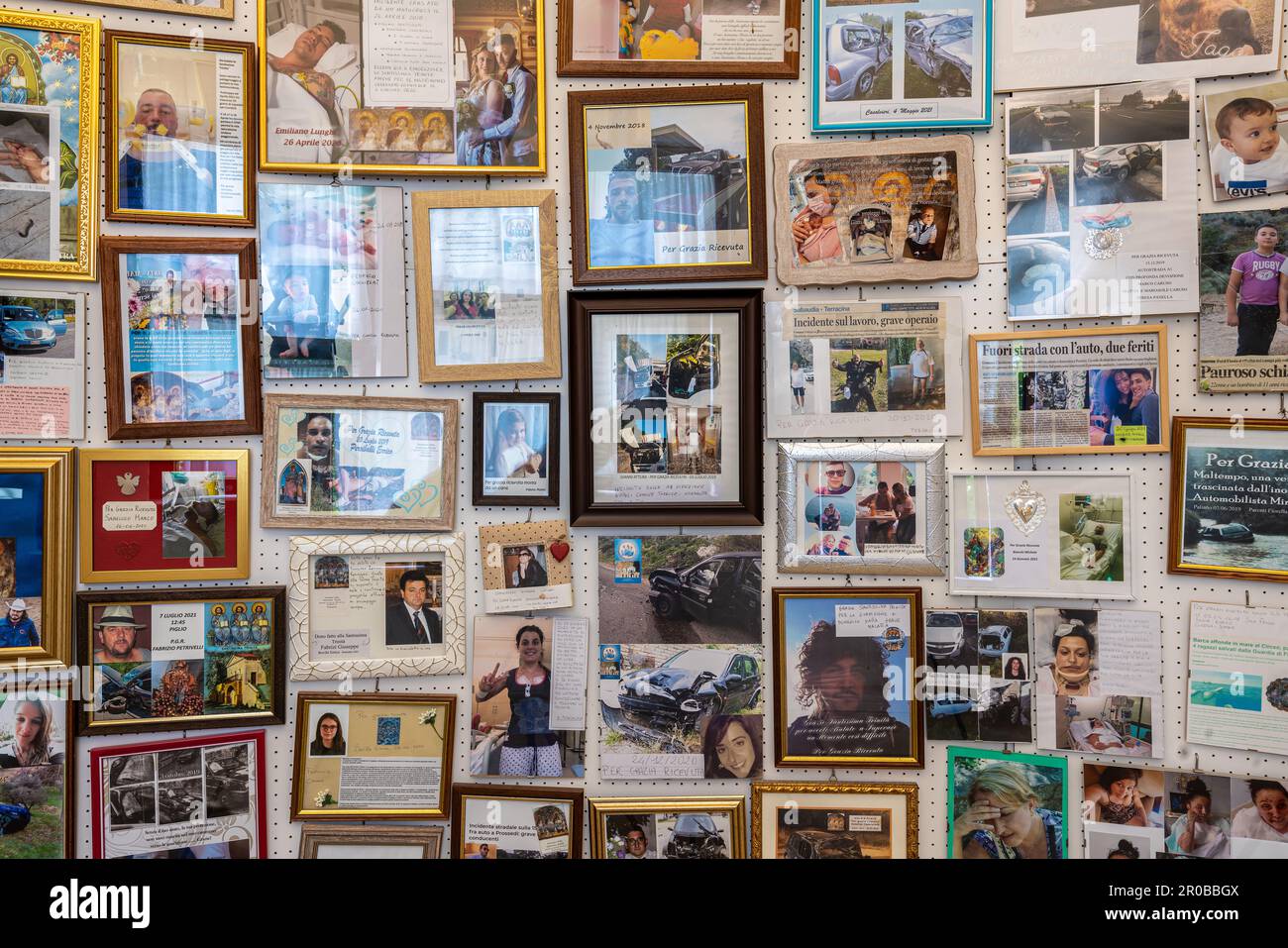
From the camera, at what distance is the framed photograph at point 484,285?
174 cm

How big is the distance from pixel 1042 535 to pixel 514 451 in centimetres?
105

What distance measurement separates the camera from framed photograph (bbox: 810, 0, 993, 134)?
170 centimetres

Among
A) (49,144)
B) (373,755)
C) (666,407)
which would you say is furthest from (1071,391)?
(49,144)

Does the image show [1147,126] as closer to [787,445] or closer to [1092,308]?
[1092,308]

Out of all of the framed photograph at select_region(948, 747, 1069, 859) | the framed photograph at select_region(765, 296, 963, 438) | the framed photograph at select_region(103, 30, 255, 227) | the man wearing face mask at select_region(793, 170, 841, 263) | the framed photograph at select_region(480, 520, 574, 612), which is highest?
the framed photograph at select_region(103, 30, 255, 227)

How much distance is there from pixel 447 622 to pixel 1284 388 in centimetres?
168

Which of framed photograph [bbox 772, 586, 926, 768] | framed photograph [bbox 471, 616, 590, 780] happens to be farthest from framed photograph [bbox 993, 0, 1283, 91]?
framed photograph [bbox 471, 616, 590, 780]

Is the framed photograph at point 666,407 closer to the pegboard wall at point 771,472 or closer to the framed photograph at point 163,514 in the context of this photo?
the pegboard wall at point 771,472

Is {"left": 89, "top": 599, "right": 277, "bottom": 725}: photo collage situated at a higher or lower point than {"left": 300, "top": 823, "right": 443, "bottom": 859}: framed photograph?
higher

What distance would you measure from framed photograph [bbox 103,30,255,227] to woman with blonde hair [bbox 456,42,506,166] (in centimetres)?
42

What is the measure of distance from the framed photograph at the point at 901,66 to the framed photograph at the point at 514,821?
A: 1435 millimetres

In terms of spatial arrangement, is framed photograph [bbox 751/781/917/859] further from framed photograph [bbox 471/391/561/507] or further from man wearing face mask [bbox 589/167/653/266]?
man wearing face mask [bbox 589/167/653/266]

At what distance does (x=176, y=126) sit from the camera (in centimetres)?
170

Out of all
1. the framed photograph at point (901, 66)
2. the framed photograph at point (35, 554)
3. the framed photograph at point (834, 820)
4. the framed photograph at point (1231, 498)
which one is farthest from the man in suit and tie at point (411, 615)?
the framed photograph at point (1231, 498)
